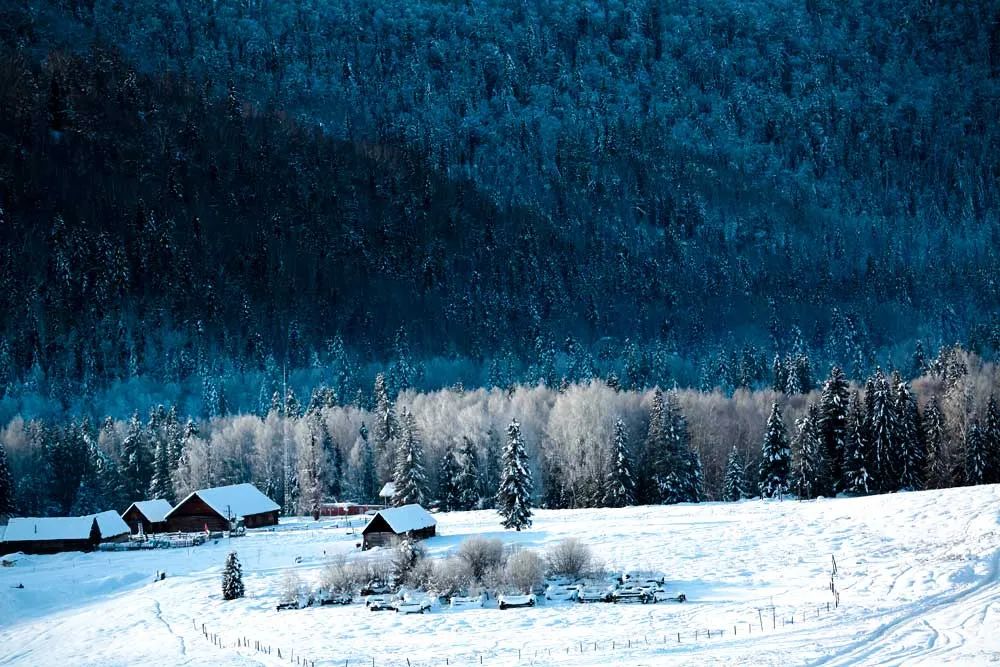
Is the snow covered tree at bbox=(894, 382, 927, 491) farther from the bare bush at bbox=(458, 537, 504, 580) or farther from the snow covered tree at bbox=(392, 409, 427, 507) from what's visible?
the snow covered tree at bbox=(392, 409, 427, 507)

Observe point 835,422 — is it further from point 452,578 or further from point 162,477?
point 162,477

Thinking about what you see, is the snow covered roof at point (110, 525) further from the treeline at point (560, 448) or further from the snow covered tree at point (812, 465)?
the snow covered tree at point (812, 465)

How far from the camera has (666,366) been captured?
185 m

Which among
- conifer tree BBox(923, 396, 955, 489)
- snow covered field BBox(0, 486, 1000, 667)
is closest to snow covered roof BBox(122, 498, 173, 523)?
snow covered field BBox(0, 486, 1000, 667)

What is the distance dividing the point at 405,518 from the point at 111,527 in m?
27.9

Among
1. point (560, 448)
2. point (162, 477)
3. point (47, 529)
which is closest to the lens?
point (47, 529)

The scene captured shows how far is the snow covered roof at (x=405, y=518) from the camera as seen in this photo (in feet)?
194

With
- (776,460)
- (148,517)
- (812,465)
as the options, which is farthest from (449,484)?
(812,465)

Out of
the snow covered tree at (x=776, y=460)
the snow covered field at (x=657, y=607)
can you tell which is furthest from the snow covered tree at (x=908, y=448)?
the snow covered field at (x=657, y=607)

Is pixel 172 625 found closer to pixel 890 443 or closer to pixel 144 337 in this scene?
pixel 890 443

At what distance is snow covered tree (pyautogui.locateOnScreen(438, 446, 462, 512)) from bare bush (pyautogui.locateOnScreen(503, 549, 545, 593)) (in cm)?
3774

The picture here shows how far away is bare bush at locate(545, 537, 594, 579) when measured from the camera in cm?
4556

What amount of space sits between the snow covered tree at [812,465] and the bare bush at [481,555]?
29.0m

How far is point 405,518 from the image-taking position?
2392 inches
